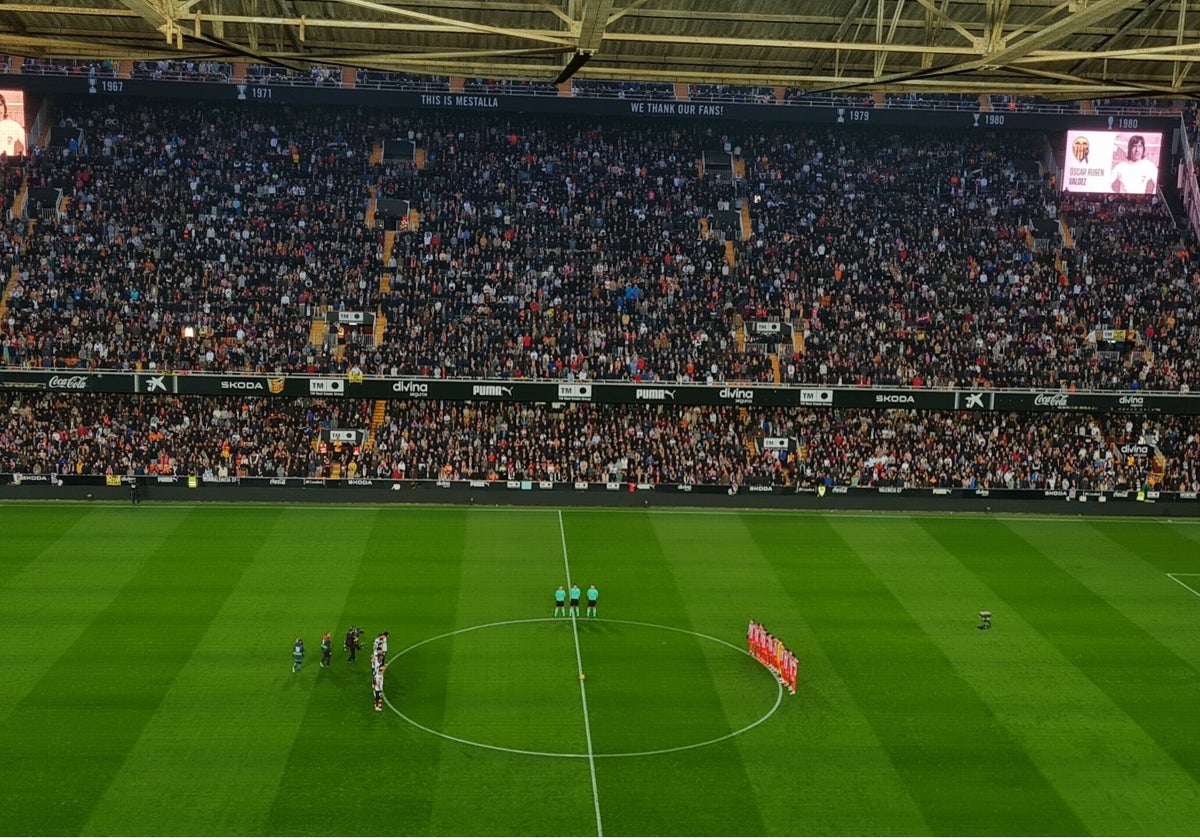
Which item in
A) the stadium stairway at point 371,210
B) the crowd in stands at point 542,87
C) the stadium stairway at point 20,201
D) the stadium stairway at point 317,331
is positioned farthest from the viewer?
the stadium stairway at point 371,210

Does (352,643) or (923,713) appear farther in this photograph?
(352,643)

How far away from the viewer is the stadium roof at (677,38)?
19.4 meters

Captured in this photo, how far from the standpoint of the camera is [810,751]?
2394 centimetres

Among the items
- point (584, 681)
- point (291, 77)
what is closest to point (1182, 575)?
point (584, 681)

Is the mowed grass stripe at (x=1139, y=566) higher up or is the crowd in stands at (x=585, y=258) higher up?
the crowd in stands at (x=585, y=258)

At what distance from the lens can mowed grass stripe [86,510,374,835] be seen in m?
21.0

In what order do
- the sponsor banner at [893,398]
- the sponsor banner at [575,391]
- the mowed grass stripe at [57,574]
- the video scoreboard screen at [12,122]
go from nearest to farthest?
the mowed grass stripe at [57,574]
the sponsor banner at [575,391]
the sponsor banner at [893,398]
the video scoreboard screen at [12,122]

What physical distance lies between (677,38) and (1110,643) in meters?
18.8

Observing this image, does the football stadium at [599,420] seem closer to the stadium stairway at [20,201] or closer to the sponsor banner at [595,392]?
the sponsor banner at [595,392]

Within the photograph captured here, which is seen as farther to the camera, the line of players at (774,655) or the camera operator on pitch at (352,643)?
the camera operator on pitch at (352,643)

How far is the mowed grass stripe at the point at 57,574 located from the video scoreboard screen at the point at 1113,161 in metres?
37.0

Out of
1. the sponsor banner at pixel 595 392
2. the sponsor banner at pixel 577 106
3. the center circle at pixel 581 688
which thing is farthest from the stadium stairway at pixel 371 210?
the center circle at pixel 581 688

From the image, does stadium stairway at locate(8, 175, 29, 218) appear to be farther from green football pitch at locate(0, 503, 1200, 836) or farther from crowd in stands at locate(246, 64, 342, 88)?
green football pitch at locate(0, 503, 1200, 836)

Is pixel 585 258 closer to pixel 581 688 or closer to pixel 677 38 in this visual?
pixel 581 688
